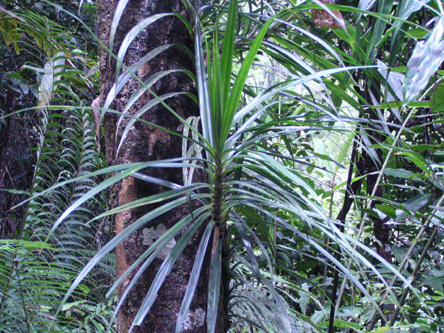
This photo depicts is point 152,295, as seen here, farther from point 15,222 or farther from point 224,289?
point 15,222

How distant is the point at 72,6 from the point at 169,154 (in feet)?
5.97

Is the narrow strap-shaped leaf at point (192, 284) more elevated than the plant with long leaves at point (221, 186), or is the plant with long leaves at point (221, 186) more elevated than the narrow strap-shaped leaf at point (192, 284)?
the plant with long leaves at point (221, 186)

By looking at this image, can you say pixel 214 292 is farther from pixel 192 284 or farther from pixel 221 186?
pixel 221 186

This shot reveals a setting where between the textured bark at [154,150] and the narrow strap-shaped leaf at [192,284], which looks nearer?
the narrow strap-shaped leaf at [192,284]

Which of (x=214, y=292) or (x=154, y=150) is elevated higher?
(x=154, y=150)

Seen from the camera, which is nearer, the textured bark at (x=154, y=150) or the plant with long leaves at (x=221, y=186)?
the plant with long leaves at (x=221, y=186)

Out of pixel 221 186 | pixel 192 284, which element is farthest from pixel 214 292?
pixel 221 186

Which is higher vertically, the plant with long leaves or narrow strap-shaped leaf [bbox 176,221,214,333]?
→ the plant with long leaves

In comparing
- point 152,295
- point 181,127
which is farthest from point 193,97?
point 152,295

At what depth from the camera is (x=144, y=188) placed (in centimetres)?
56

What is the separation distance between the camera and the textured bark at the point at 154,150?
1.75 ft

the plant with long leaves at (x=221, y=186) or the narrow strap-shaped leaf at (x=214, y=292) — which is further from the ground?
the plant with long leaves at (x=221, y=186)

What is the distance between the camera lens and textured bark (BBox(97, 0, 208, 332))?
535mm

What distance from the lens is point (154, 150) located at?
573 mm
